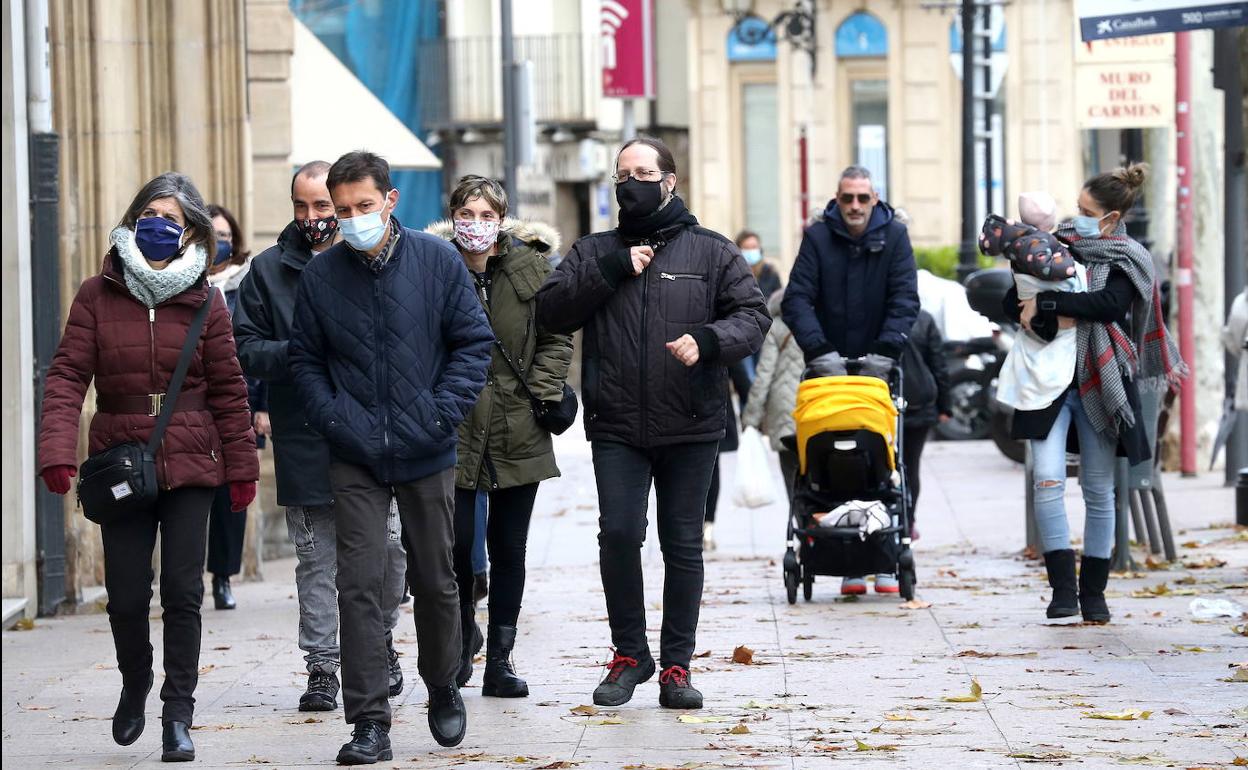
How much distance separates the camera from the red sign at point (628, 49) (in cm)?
3134

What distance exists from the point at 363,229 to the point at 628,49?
994 inches

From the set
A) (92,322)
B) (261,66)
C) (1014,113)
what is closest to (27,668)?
(92,322)

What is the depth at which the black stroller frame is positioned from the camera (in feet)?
35.1

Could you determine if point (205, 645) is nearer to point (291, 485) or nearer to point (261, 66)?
point (291, 485)

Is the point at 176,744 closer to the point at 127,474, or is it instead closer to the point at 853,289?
the point at 127,474

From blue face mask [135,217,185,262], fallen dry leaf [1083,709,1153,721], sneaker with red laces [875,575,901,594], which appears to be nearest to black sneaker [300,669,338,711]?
blue face mask [135,217,185,262]

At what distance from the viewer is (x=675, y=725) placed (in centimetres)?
766

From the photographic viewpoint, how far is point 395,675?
8.48 meters

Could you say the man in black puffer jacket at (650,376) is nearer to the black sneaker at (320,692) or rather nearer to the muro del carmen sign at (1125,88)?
the black sneaker at (320,692)

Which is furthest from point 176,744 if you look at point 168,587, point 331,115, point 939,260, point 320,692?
point 939,260

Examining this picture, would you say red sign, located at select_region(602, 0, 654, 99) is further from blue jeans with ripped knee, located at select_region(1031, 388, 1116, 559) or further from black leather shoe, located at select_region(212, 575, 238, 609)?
blue jeans with ripped knee, located at select_region(1031, 388, 1116, 559)

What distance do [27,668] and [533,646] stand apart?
2028 millimetres

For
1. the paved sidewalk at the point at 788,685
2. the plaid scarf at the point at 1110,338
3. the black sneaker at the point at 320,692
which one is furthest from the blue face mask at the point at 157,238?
the plaid scarf at the point at 1110,338

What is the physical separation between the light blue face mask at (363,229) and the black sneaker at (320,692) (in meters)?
1.81
